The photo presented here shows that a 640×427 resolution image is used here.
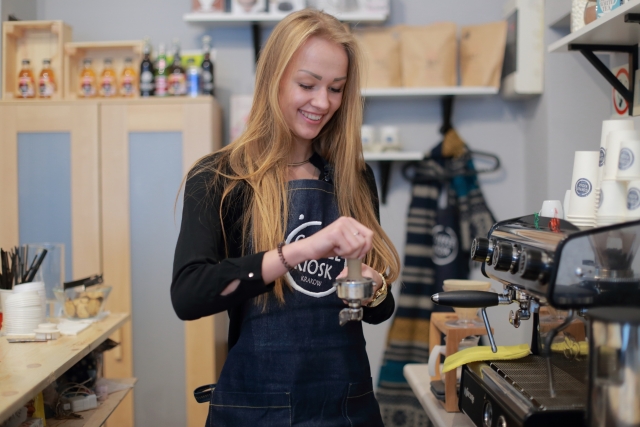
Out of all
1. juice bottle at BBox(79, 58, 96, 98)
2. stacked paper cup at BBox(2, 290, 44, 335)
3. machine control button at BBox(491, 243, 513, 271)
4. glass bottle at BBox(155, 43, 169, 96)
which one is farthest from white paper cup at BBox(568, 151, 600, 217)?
juice bottle at BBox(79, 58, 96, 98)

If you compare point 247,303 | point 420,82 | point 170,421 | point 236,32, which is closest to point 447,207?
point 420,82

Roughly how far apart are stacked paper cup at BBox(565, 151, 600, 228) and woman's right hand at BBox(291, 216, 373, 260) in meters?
0.48

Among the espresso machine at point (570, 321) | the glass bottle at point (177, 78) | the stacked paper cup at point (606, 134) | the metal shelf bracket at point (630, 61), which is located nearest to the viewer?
the espresso machine at point (570, 321)

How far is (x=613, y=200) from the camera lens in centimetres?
125

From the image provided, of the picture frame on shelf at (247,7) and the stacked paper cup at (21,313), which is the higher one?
the picture frame on shelf at (247,7)

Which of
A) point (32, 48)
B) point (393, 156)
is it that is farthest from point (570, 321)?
point (32, 48)

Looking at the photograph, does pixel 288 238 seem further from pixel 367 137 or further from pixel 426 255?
pixel 426 255

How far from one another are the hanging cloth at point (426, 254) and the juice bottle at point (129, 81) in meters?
1.46

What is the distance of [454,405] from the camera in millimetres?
1570

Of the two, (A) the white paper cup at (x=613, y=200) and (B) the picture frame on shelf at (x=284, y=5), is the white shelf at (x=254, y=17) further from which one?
(A) the white paper cup at (x=613, y=200)

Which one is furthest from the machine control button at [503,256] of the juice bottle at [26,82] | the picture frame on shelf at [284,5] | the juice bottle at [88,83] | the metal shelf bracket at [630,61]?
the juice bottle at [26,82]

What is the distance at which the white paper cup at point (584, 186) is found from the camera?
4.47 feet

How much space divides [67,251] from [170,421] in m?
0.93

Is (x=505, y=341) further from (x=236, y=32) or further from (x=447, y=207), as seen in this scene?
(x=236, y=32)
